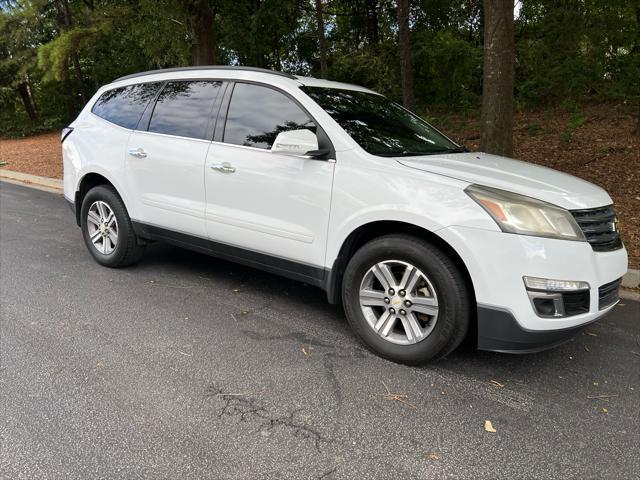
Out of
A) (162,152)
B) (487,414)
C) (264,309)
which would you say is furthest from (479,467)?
(162,152)

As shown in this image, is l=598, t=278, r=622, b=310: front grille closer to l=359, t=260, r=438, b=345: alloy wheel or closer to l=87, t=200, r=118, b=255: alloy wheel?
l=359, t=260, r=438, b=345: alloy wheel

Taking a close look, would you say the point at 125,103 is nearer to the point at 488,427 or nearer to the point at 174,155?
the point at 174,155

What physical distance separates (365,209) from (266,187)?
0.82 metres

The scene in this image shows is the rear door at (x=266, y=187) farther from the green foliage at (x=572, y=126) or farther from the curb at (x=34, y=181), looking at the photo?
the green foliage at (x=572, y=126)

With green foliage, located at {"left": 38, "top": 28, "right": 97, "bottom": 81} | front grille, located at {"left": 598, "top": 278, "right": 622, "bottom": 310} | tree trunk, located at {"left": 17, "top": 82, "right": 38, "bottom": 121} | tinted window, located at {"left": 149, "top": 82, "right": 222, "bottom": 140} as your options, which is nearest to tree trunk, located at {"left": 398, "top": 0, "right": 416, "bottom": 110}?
green foliage, located at {"left": 38, "top": 28, "right": 97, "bottom": 81}

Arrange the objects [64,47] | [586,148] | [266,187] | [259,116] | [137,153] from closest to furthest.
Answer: [266,187] → [259,116] → [137,153] → [586,148] → [64,47]

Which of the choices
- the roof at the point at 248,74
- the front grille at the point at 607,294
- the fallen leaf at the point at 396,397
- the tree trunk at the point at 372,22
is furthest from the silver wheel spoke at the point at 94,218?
the tree trunk at the point at 372,22

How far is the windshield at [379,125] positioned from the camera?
11.8 feet

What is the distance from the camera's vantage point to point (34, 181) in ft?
37.1

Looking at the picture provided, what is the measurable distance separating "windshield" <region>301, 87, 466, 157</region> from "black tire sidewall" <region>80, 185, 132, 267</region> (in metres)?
2.17

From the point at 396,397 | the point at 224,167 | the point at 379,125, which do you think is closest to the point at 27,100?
the point at 224,167

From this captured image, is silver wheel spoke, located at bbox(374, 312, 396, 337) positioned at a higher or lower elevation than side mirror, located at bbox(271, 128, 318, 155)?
lower

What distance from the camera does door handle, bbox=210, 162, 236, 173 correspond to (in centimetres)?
384

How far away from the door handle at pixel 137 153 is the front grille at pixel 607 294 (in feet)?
12.0
